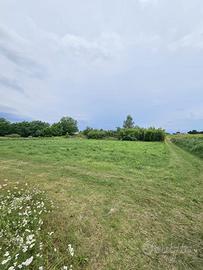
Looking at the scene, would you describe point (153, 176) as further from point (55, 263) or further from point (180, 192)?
point (55, 263)

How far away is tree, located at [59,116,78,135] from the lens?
84.8 m

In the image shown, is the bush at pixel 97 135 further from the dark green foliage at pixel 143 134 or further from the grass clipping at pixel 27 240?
the grass clipping at pixel 27 240

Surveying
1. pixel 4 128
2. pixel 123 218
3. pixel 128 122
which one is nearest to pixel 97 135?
pixel 128 122

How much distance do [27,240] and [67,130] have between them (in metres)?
82.7

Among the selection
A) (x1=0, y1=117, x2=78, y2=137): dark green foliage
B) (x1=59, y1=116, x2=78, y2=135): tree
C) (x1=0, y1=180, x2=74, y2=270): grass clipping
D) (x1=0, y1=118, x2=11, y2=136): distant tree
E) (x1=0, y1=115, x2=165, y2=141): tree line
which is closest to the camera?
(x1=0, y1=180, x2=74, y2=270): grass clipping

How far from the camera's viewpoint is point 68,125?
8638 cm

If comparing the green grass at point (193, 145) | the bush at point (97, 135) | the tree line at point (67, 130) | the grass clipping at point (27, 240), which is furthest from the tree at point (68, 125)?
the grass clipping at point (27, 240)

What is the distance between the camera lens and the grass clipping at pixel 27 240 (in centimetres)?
320

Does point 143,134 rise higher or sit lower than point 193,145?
higher

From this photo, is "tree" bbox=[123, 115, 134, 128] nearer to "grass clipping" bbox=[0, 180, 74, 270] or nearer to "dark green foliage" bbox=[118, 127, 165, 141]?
"dark green foliage" bbox=[118, 127, 165, 141]

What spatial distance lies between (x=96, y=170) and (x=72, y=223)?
202 inches

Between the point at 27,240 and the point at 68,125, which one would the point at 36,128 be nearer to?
the point at 68,125

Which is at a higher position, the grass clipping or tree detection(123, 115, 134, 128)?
tree detection(123, 115, 134, 128)

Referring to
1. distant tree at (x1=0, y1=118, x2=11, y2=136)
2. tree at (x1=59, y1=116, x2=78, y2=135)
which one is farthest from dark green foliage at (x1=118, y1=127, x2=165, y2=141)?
distant tree at (x1=0, y1=118, x2=11, y2=136)
